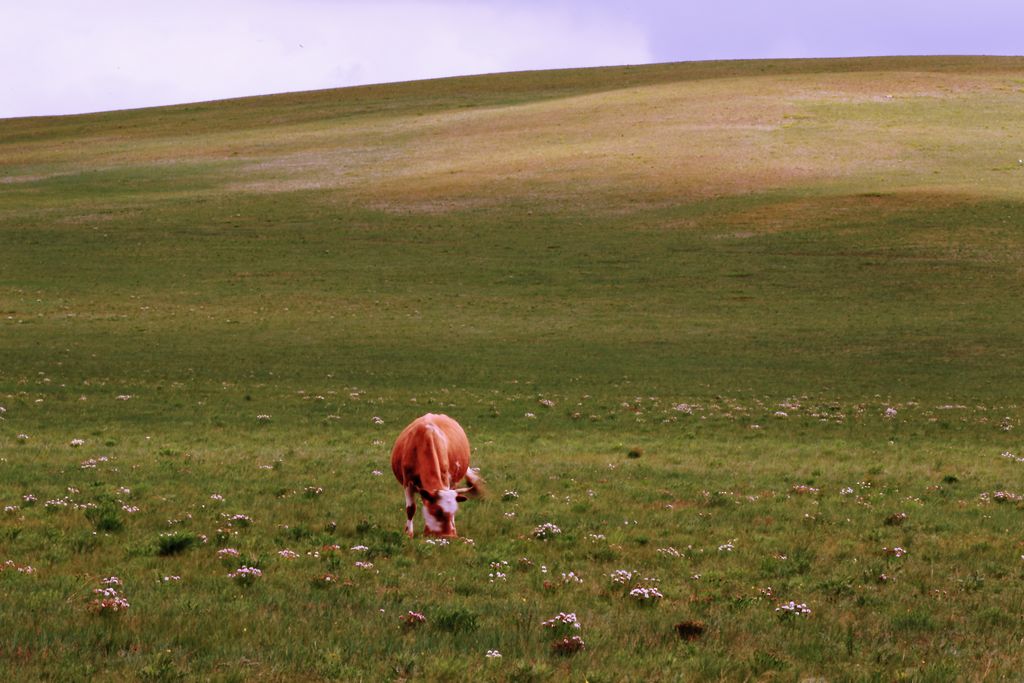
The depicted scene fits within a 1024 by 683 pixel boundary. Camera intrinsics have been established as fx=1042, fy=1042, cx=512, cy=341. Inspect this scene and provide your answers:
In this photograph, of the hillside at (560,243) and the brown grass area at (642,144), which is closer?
the hillside at (560,243)

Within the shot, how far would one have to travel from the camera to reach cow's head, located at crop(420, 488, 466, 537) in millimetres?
13477

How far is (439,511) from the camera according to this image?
44.3 ft

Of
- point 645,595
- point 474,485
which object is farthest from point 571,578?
point 474,485

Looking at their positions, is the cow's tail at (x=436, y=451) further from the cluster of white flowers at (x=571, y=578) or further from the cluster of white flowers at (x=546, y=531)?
the cluster of white flowers at (x=571, y=578)

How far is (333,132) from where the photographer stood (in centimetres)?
9962

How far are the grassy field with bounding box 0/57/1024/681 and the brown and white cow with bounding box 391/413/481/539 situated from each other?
1.71 feet

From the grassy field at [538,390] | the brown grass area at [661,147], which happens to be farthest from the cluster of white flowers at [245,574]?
the brown grass area at [661,147]

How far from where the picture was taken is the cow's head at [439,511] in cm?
1348

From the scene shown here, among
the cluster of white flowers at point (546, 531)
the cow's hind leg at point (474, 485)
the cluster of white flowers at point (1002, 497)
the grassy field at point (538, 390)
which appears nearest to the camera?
the grassy field at point (538, 390)

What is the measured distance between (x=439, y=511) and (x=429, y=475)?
1.65 feet

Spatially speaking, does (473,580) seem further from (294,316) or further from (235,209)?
(235,209)

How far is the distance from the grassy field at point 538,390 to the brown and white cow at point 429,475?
52 centimetres

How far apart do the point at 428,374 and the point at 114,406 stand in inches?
409

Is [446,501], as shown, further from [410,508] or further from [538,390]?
[538,390]
